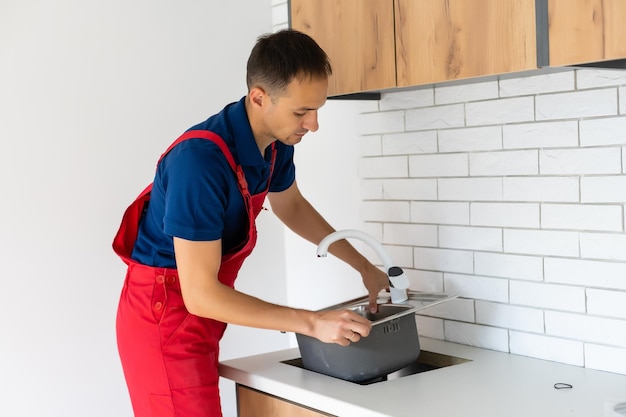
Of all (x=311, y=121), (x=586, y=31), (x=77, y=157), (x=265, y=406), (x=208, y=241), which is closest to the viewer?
(x=586, y=31)

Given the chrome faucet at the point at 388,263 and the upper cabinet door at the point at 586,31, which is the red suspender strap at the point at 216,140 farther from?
the upper cabinet door at the point at 586,31

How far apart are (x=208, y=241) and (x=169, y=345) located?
0.34 metres

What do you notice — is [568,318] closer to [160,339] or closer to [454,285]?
[454,285]

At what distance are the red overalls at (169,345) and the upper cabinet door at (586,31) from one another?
836 mm

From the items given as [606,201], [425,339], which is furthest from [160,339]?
[606,201]

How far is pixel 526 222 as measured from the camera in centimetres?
239

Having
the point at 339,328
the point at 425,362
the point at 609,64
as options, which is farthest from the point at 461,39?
the point at 425,362

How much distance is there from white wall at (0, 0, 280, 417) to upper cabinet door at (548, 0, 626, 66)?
5.82 ft

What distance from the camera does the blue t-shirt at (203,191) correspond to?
2008mm

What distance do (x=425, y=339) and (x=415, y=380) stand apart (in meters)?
0.57

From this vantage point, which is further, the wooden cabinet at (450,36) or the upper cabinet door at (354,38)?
the upper cabinet door at (354,38)

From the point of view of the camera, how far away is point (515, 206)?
7.94 ft

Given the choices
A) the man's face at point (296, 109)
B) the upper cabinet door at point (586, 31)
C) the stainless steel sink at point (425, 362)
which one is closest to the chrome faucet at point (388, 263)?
the stainless steel sink at point (425, 362)

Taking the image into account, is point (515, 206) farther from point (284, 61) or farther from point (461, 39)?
point (284, 61)
